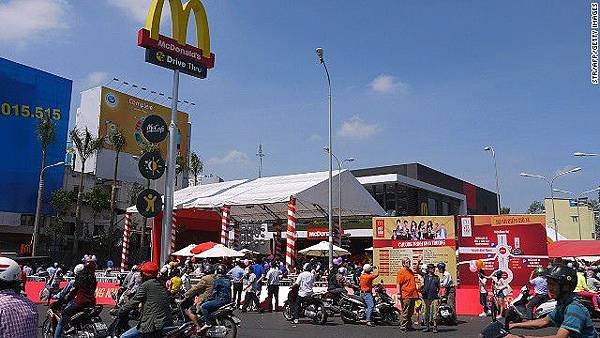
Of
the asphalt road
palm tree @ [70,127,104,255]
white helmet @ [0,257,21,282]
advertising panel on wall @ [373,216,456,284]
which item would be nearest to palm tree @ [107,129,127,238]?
palm tree @ [70,127,104,255]

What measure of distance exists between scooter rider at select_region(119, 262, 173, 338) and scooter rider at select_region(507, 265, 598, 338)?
4544 mm

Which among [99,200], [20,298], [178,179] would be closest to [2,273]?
[20,298]

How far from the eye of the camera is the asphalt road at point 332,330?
13891 millimetres

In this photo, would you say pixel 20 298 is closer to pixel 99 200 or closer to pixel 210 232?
pixel 210 232

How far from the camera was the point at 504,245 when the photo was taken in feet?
68.0

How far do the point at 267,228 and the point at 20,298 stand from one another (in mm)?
47117

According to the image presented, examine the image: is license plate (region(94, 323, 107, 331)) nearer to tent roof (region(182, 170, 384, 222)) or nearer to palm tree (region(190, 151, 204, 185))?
tent roof (region(182, 170, 384, 222))

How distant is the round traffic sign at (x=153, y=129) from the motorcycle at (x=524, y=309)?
15105mm

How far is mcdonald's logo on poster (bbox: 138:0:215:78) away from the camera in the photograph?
81.5ft

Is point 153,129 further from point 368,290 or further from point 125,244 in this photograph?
point 125,244

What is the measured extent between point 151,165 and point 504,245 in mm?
14049

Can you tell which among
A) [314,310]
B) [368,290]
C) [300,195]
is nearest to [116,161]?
[300,195]

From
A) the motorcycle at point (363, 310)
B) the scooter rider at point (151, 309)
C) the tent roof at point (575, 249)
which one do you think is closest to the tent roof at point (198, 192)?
the motorcycle at point (363, 310)

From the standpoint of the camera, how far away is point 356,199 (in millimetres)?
30719
